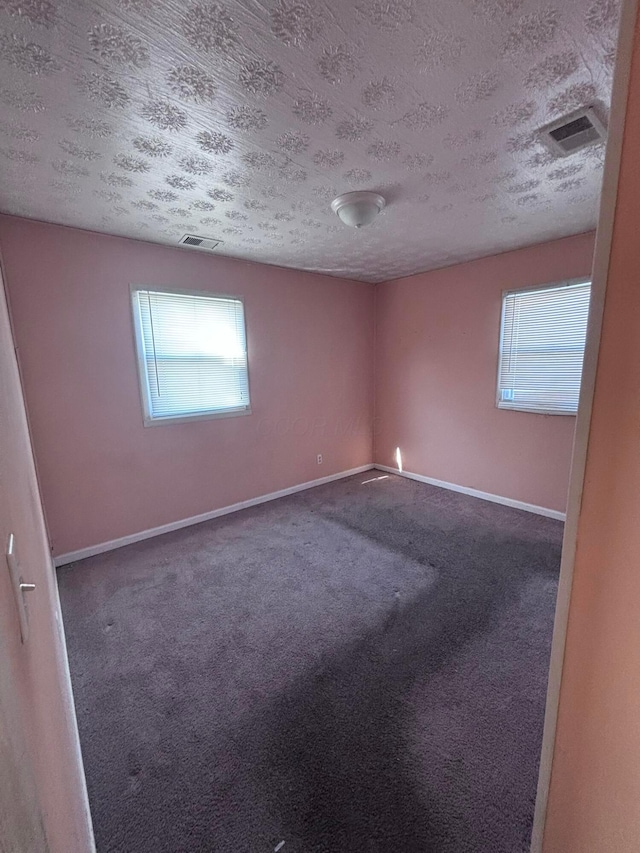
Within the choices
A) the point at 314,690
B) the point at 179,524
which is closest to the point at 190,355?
the point at 179,524

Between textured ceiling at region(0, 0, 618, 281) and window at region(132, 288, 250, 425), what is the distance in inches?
30.0

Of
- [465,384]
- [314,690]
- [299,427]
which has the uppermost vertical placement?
[465,384]

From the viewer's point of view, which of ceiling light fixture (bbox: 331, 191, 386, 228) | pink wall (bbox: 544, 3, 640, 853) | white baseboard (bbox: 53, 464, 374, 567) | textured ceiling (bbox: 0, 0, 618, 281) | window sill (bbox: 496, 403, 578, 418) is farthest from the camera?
window sill (bbox: 496, 403, 578, 418)

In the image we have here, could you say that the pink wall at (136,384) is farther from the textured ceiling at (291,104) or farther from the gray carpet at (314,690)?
the gray carpet at (314,690)

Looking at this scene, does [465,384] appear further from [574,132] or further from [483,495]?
[574,132]

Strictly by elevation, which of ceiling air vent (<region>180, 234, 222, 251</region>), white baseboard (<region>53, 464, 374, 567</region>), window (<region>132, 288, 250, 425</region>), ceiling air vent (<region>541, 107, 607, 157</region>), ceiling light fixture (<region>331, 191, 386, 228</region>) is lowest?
white baseboard (<region>53, 464, 374, 567</region>)

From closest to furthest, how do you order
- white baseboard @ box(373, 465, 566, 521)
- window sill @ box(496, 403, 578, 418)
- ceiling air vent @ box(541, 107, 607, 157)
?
1. ceiling air vent @ box(541, 107, 607, 157)
2. window sill @ box(496, 403, 578, 418)
3. white baseboard @ box(373, 465, 566, 521)

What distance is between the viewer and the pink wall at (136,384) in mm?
2486

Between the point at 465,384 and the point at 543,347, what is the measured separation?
792 millimetres

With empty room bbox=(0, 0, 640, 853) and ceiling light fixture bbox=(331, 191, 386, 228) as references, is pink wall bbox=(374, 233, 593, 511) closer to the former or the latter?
empty room bbox=(0, 0, 640, 853)

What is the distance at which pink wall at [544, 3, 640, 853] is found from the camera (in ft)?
1.81

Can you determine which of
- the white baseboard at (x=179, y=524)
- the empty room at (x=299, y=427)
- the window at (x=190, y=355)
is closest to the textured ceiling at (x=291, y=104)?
the empty room at (x=299, y=427)

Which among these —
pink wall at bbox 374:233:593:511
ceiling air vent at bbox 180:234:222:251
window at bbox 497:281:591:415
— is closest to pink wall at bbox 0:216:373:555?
ceiling air vent at bbox 180:234:222:251

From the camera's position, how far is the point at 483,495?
375 cm
